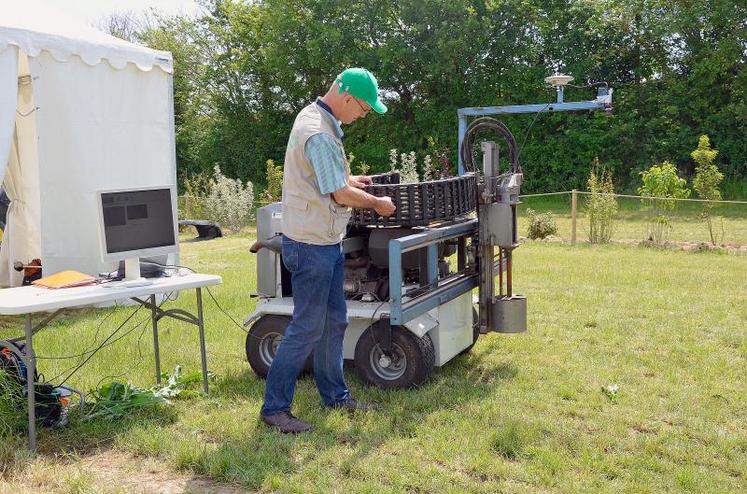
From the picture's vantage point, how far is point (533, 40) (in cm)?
2228

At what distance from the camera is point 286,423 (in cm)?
374

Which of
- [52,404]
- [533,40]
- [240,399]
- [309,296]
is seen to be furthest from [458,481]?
[533,40]

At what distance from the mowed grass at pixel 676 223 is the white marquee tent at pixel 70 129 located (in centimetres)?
735

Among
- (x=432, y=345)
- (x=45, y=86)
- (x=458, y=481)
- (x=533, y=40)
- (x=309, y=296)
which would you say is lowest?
(x=458, y=481)

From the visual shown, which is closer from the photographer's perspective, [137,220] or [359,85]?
[359,85]

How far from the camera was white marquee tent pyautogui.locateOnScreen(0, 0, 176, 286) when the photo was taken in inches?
252

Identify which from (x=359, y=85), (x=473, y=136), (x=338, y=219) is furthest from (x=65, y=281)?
(x=473, y=136)

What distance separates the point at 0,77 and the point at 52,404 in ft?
11.5

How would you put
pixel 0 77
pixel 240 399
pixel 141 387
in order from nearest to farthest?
pixel 240 399 → pixel 141 387 → pixel 0 77

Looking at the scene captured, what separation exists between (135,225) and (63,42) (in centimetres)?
312

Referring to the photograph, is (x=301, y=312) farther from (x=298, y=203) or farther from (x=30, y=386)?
(x=30, y=386)

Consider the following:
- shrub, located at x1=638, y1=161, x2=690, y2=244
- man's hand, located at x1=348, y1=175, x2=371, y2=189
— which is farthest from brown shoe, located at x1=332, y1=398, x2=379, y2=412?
shrub, located at x1=638, y1=161, x2=690, y2=244

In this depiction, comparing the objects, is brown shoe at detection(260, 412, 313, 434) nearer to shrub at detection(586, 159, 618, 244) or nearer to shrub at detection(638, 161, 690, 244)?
shrub at detection(586, 159, 618, 244)

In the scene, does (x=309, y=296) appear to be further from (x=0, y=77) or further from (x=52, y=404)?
(x=0, y=77)
